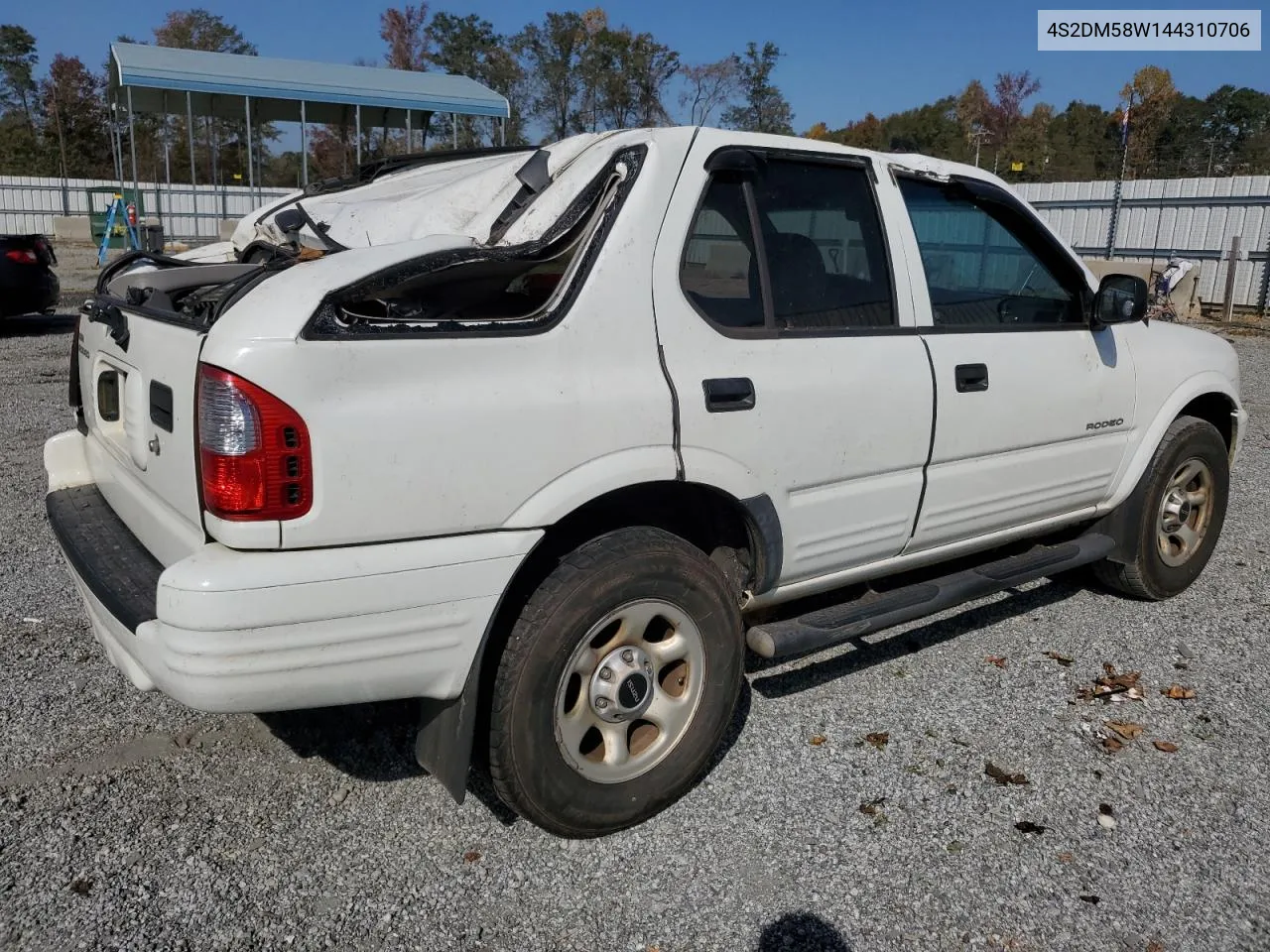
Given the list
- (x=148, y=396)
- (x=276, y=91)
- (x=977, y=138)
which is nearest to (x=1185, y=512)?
(x=148, y=396)

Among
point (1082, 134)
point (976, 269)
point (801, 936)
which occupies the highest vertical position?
point (1082, 134)

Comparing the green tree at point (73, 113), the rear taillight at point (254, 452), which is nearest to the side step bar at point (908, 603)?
the rear taillight at point (254, 452)

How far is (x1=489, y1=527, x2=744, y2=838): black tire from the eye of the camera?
2648mm

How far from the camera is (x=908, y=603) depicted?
3570 millimetres

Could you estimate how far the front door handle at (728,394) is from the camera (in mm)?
2898

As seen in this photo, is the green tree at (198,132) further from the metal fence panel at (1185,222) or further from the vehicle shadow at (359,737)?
the vehicle shadow at (359,737)

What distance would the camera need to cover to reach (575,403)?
8.65ft

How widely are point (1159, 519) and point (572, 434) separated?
128 inches

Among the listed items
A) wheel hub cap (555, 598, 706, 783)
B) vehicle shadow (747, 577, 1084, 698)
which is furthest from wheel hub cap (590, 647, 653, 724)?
vehicle shadow (747, 577, 1084, 698)

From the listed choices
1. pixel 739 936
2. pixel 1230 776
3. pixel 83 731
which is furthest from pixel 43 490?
pixel 1230 776

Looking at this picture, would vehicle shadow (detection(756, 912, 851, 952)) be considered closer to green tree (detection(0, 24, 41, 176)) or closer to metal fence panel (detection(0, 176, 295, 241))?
metal fence panel (detection(0, 176, 295, 241))

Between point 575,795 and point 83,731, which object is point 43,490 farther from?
point 575,795

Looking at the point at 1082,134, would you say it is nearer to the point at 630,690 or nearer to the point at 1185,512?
the point at 1185,512

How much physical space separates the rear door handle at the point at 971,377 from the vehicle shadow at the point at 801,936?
5.99 feet
